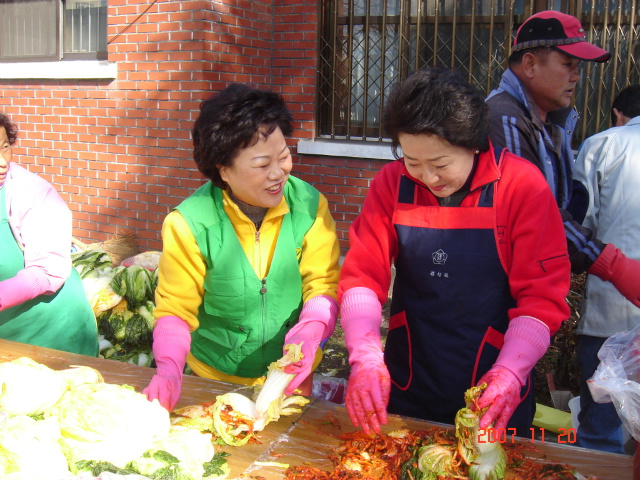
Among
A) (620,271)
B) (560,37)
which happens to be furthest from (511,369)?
(560,37)

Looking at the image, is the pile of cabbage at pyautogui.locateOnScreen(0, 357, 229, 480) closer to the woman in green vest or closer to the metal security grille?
the woman in green vest

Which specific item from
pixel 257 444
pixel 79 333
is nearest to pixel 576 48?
pixel 257 444

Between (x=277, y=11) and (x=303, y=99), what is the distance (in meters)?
0.92

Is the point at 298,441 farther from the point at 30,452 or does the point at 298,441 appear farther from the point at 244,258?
the point at 30,452

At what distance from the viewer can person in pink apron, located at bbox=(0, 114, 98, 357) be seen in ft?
9.55

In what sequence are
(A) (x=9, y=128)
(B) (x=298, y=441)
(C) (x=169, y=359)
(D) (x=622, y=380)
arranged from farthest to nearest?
(A) (x=9, y=128) < (C) (x=169, y=359) < (B) (x=298, y=441) < (D) (x=622, y=380)

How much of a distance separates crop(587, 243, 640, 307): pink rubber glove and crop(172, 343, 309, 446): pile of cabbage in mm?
1284

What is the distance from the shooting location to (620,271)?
101 inches

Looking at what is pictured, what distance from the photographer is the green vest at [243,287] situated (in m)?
2.42

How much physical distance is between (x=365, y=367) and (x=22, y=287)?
1.64m

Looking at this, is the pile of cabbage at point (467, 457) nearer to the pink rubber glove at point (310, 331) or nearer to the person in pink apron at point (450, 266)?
the person in pink apron at point (450, 266)

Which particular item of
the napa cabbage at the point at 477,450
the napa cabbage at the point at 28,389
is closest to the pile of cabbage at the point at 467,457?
the napa cabbage at the point at 477,450

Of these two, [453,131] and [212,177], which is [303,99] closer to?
[212,177]

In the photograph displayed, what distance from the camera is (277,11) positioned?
636 centimetres
